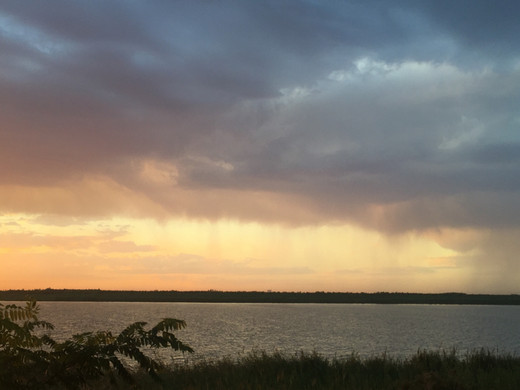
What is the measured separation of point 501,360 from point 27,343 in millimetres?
16745

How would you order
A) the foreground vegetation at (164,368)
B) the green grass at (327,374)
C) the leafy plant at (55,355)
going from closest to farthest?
the leafy plant at (55,355) → the foreground vegetation at (164,368) → the green grass at (327,374)

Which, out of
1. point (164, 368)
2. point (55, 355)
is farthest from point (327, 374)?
point (55, 355)

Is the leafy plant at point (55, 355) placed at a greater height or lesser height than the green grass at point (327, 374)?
greater

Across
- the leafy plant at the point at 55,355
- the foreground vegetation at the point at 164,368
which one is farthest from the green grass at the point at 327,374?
the leafy plant at the point at 55,355

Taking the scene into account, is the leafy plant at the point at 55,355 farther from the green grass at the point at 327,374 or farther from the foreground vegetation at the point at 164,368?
the green grass at the point at 327,374

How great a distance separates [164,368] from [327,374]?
14.9 feet

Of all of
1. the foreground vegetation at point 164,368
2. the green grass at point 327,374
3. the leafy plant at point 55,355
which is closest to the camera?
the leafy plant at point 55,355

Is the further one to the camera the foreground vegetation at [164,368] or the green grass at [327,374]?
the green grass at [327,374]

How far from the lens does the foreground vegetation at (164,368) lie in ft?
31.1

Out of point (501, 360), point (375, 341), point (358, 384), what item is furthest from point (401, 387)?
point (375, 341)

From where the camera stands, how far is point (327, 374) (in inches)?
639

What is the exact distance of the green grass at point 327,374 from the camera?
13.9m

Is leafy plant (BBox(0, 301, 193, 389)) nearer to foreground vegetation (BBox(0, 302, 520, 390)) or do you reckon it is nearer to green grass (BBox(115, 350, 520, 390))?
foreground vegetation (BBox(0, 302, 520, 390))

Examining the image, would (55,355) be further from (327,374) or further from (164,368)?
(327,374)
